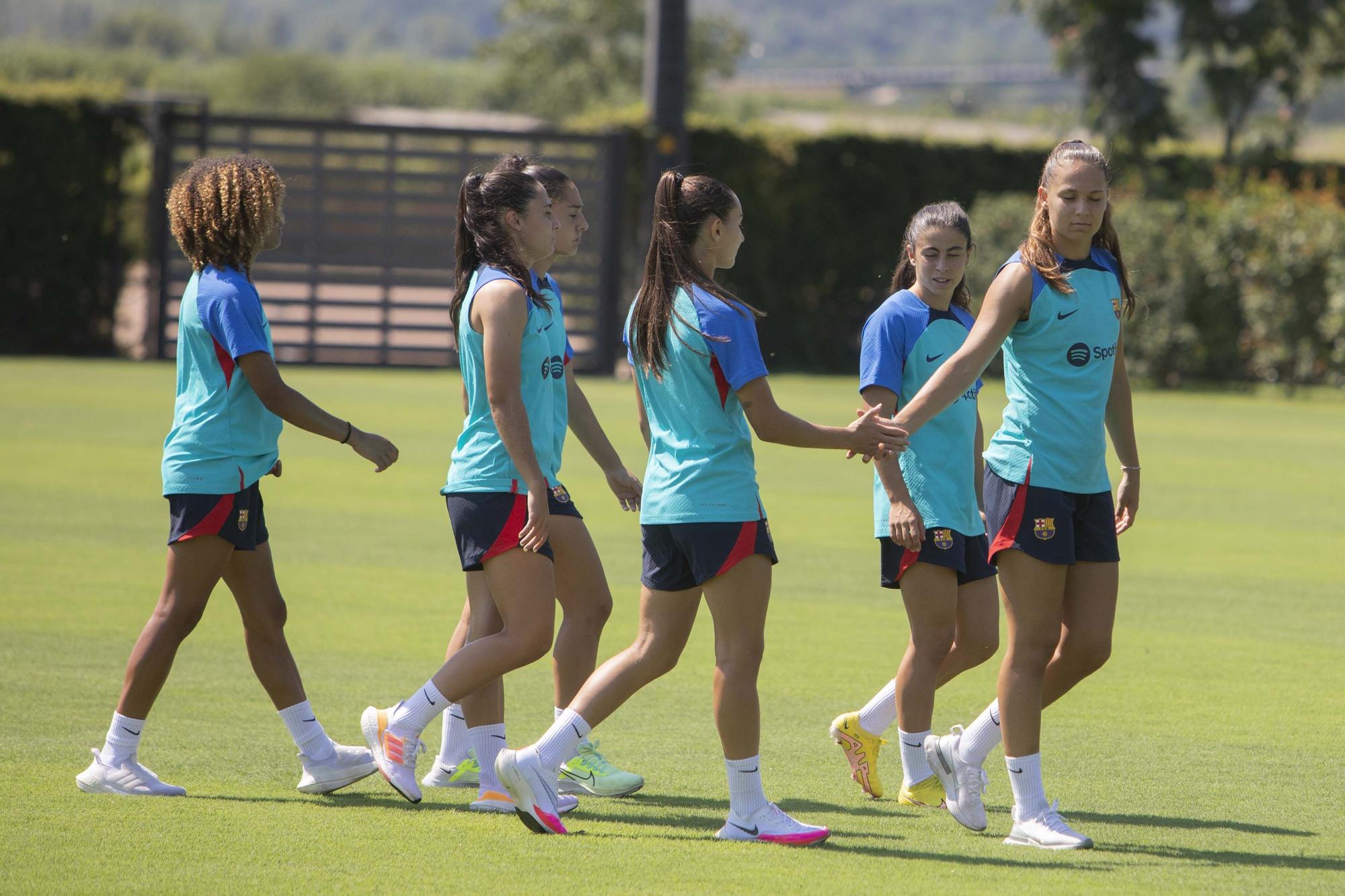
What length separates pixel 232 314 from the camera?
16.5 ft

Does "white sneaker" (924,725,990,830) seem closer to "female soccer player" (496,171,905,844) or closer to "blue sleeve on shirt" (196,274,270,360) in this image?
"female soccer player" (496,171,905,844)

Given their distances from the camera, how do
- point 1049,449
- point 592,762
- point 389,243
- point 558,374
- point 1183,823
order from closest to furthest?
1. point 1049,449
2. point 1183,823
3. point 558,374
4. point 592,762
5. point 389,243

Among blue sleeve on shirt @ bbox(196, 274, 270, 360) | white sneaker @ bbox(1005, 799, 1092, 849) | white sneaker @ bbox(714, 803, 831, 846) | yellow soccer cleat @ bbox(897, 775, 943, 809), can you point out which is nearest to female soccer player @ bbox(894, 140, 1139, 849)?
white sneaker @ bbox(1005, 799, 1092, 849)

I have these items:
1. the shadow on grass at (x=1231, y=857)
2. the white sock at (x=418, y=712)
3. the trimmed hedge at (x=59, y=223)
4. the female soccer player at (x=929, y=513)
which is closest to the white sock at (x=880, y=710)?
the female soccer player at (x=929, y=513)

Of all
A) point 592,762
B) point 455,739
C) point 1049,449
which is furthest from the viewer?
point 455,739

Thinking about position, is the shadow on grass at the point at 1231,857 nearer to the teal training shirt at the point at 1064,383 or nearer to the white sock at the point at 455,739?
the teal training shirt at the point at 1064,383

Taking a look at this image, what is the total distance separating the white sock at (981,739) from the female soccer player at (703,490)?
0.60 metres

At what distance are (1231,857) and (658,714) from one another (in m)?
2.42

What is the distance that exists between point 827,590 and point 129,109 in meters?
17.3

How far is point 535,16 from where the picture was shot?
196 feet

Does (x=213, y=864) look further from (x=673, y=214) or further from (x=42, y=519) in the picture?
(x=42, y=519)

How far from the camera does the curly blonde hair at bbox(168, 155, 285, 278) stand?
5.15 metres

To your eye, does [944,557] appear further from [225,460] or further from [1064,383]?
[225,460]

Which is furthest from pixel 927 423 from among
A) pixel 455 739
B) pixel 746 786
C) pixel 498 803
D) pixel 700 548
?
pixel 455 739
